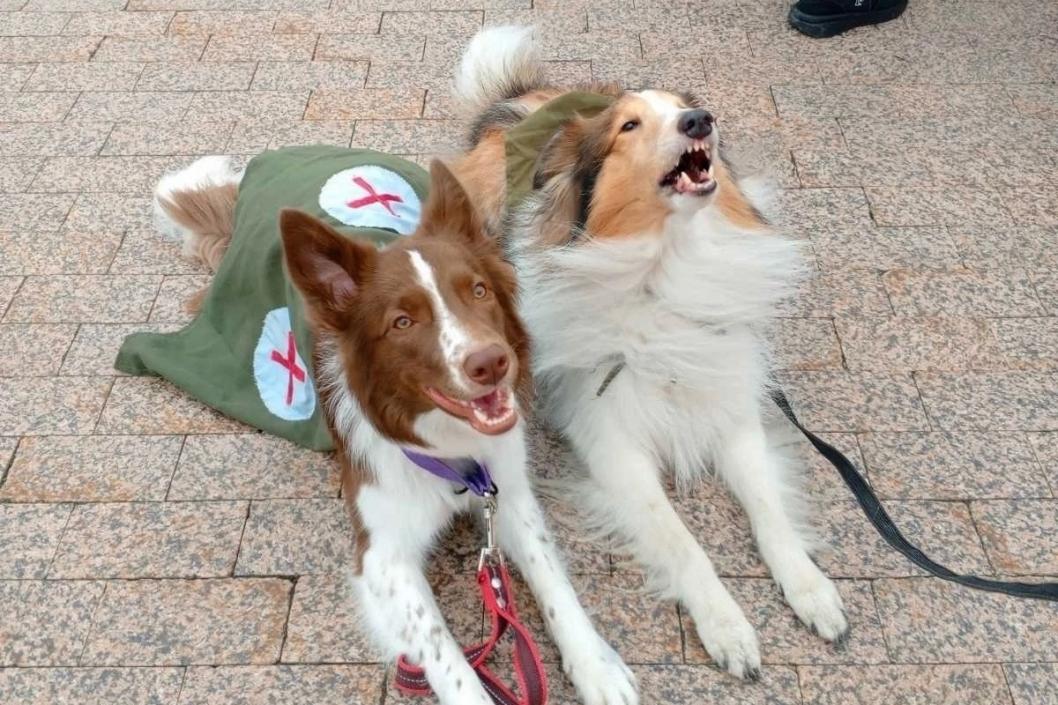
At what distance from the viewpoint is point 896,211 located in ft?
15.2

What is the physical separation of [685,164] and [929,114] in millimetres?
3010

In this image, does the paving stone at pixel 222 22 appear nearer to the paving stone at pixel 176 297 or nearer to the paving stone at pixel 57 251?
the paving stone at pixel 57 251

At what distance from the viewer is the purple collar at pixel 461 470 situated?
8.94 ft

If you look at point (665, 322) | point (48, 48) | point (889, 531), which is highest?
point (665, 322)

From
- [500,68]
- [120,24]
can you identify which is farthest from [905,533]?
[120,24]

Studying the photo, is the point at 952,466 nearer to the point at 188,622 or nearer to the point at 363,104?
the point at 188,622

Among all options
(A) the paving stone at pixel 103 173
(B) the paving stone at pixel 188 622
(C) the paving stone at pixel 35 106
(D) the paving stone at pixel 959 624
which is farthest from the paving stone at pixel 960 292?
(C) the paving stone at pixel 35 106

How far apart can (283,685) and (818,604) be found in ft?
5.44

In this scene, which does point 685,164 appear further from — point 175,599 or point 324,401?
point 175,599

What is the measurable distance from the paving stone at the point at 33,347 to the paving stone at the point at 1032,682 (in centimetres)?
373

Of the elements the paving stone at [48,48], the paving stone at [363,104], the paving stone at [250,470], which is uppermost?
the paving stone at [250,470]

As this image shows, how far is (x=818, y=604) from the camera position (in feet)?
9.44

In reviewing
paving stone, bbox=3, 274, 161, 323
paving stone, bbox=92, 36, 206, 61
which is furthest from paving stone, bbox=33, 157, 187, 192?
paving stone, bbox=92, 36, 206, 61

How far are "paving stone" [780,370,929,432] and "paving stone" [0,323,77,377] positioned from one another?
10.1ft
